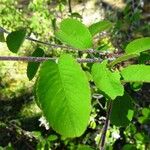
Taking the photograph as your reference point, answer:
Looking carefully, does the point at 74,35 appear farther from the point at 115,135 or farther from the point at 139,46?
the point at 115,135

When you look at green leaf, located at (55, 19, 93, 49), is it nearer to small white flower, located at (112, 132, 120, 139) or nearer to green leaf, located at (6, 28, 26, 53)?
green leaf, located at (6, 28, 26, 53)

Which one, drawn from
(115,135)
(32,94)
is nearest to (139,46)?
(115,135)

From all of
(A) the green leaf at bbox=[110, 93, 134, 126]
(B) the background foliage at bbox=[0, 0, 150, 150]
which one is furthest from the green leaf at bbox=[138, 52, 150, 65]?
(B) the background foliage at bbox=[0, 0, 150, 150]

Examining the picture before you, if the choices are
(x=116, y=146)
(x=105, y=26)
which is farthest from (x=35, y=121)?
(x=105, y=26)

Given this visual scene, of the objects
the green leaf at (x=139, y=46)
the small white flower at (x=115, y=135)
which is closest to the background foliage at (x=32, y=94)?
the small white flower at (x=115, y=135)

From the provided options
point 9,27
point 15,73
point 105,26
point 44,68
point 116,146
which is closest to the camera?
point 44,68

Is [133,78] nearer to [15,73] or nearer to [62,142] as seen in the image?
[62,142]
